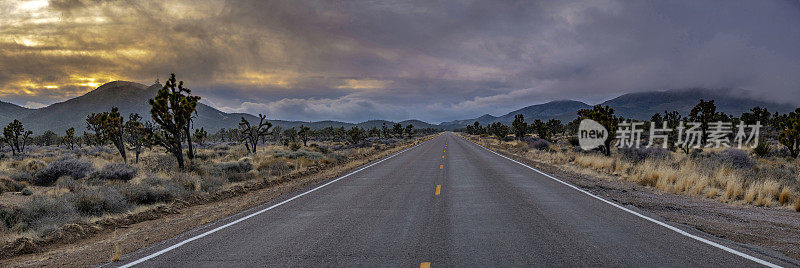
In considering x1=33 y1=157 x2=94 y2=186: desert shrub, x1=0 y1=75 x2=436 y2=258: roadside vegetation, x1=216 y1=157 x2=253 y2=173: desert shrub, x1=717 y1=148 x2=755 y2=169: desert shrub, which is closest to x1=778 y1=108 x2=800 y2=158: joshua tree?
x1=717 y1=148 x2=755 y2=169: desert shrub

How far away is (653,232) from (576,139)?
33812 mm

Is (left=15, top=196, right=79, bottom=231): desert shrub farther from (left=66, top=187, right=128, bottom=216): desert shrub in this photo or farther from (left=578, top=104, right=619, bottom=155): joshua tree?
(left=578, top=104, right=619, bottom=155): joshua tree

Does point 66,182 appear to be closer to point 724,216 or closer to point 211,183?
point 211,183

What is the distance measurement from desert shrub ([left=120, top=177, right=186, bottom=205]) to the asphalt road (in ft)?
13.6

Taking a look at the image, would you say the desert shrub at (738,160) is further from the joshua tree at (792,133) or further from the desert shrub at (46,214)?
the desert shrub at (46,214)

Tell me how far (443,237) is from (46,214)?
9.11 metres

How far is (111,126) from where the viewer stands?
80.4 feet

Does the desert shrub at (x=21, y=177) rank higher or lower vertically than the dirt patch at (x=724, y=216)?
higher

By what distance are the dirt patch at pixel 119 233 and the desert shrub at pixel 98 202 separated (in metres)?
0.53

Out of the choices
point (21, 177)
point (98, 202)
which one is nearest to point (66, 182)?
point (21, 177)

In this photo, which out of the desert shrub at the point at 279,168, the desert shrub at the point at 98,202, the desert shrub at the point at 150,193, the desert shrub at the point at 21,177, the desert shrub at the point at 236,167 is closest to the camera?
the desert shrub at the point at 98,202

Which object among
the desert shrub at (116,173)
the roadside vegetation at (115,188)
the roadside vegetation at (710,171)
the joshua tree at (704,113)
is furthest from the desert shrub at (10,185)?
the joshua tree at (704,113)

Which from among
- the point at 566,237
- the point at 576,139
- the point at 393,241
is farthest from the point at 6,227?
the point at 576,139

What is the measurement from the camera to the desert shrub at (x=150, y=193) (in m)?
10.0
